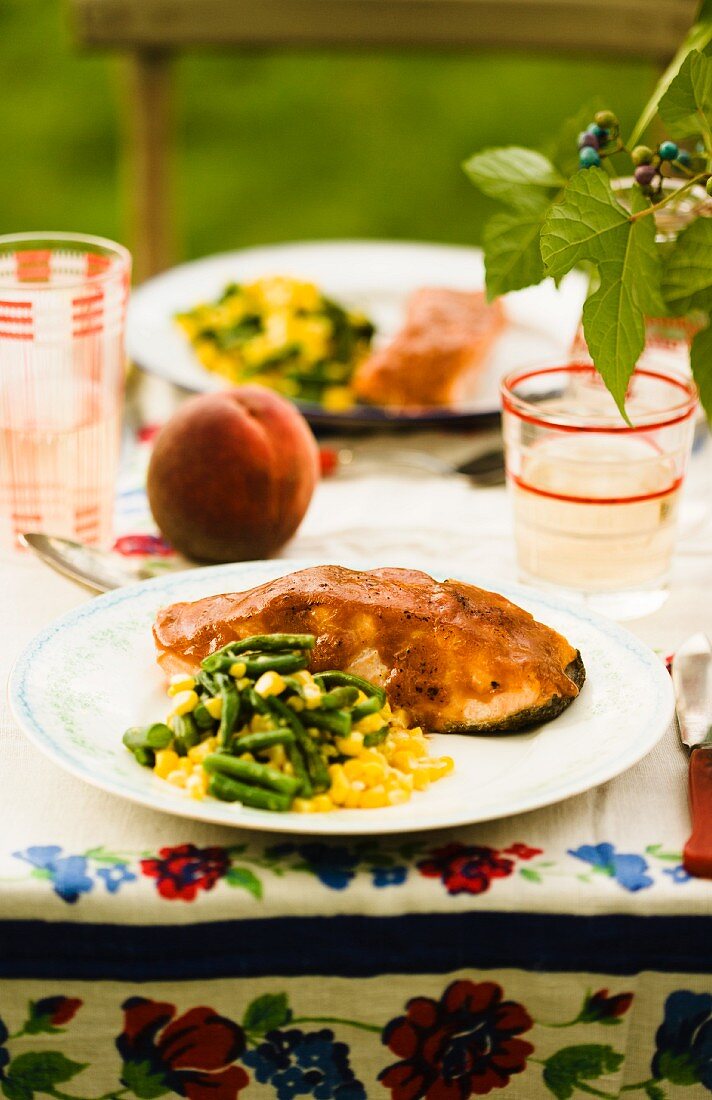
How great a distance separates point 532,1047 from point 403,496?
990 mm

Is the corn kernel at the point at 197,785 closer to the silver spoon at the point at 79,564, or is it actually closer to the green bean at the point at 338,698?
the green bean at the point at 338,698

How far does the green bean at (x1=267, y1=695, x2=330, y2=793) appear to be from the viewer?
3.35 feet

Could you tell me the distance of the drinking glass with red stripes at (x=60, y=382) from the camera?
157 cm

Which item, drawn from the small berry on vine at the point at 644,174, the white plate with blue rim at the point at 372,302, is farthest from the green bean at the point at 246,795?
the white plate with blue rim at the point at 372,302

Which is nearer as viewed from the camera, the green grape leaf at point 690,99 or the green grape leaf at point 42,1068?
the green grape leaf at point 42,1068

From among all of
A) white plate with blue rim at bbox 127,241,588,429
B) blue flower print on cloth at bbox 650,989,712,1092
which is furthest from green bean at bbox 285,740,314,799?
white plate with blue rim at bbox 127,241,588,429

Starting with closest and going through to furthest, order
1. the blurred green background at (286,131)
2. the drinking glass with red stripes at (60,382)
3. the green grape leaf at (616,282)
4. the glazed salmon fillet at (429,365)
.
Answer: the green grape leaf at (616,282) → the drinking glass with red stripes at (60,382) → the glazed salmon fillet at (429,365) → the blurred green background at (286,131)

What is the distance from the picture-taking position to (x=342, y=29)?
3600 millimetres

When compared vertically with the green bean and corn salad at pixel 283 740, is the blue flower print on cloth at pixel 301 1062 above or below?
below

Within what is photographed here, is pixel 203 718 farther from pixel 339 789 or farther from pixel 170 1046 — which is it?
pixel 170 1046

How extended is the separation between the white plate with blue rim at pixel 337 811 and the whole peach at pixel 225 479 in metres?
0.22

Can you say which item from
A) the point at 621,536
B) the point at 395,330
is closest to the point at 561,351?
the point at 395,330

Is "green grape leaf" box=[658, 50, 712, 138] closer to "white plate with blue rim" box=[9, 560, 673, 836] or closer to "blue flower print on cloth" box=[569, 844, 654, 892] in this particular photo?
"white plate with blue rim" box=[9, 560, 673, 836]

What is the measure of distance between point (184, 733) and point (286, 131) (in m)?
5.92
